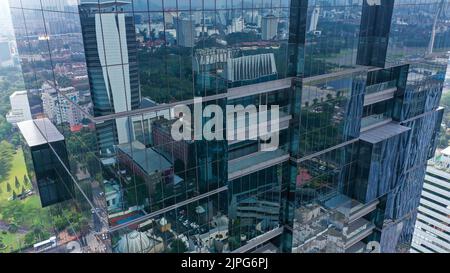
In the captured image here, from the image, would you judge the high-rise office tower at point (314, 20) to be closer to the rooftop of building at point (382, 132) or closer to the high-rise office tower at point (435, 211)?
the rooftop of building at point (382, 132)

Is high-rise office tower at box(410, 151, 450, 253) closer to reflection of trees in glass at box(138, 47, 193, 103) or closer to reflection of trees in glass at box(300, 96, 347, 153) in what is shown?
reflection of trees in glass at box(300, 96, 347, 153)

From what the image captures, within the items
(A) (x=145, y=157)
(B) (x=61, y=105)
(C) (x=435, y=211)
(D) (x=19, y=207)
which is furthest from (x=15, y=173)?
(C) (x=435, y=211)

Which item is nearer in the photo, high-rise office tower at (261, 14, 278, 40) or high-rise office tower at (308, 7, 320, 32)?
high-rise office tower at (261, 14, 278, 40)

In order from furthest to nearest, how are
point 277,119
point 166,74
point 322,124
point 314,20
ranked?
point 322,124, point 277,119, point 314,20, point 166,74

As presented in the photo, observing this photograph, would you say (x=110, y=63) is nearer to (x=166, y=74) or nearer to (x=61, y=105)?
(x=166, y=74)

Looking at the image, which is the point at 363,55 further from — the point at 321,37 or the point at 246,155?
the point at 246,155

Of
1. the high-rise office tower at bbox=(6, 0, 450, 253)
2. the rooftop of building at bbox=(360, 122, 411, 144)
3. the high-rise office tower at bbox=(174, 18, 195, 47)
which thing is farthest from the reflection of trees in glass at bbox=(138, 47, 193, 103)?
the rooftop of building at bbox=(360, 122, 411, 144)
